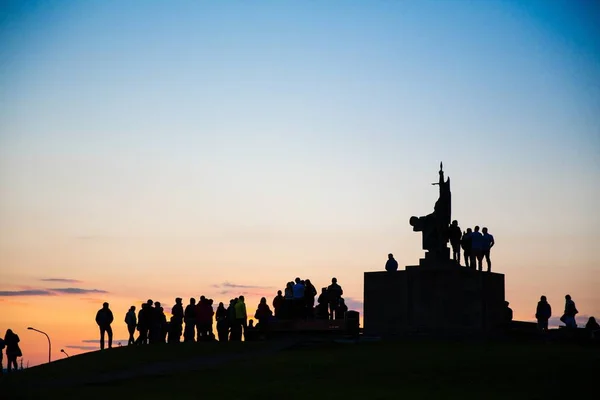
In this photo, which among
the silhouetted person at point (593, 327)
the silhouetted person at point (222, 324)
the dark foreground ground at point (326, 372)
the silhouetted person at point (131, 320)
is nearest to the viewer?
the dark foreground ground at point (326, 372)

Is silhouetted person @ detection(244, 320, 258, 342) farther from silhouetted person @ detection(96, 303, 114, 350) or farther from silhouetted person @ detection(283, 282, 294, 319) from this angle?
silhouetted person @ detection(96, 303, 114, 350)

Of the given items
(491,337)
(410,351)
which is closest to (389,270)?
(491,337)

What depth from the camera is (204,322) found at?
39.3 metres

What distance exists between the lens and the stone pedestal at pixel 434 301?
39.1 m

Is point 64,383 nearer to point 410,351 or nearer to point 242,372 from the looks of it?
point 242,372

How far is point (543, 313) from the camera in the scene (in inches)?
1533

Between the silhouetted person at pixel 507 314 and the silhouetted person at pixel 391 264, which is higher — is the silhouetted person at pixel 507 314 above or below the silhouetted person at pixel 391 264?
below

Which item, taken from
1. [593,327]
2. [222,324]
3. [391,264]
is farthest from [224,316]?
[593,327]

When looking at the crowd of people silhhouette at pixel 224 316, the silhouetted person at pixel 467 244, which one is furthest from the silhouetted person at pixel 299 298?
the silhouetted person at pixel 467 244

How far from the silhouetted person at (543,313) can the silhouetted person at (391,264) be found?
222 inches

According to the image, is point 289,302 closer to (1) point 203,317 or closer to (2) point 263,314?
(2) point 263,314

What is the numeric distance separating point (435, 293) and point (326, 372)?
1145 centimetres

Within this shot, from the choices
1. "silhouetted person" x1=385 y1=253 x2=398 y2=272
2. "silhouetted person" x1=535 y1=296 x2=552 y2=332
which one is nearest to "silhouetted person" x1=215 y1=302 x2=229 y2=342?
"silhouetted person" x1=385 y1=253 x2=398 y2=272

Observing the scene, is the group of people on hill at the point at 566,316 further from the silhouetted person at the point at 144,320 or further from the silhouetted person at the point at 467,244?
the silhouetted person at the point at 144,320
